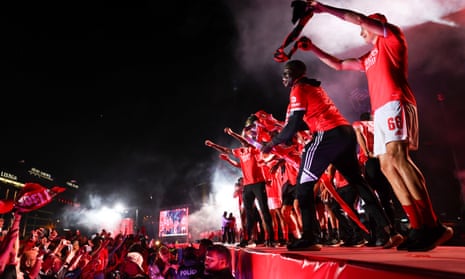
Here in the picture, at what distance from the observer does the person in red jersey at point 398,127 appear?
2.31 metres

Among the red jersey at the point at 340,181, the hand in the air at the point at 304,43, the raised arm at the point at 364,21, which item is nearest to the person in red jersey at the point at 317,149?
the hand in the air at the point at 304,43

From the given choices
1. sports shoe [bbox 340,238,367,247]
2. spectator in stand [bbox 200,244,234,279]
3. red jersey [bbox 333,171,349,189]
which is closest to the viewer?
spectator in stand [bbox 200,244,234,279]

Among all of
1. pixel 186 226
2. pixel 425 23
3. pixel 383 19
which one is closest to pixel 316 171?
pixel 383 19

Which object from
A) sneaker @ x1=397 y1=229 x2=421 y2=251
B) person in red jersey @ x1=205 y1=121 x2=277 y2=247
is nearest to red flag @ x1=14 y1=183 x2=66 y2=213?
sneaker @ x1=397 y1=229 x2=421 y2=251

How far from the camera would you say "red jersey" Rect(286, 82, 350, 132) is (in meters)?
3.35

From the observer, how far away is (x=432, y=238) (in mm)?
2262

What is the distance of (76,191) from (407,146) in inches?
2449

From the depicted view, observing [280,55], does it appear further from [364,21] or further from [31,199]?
[31,199]

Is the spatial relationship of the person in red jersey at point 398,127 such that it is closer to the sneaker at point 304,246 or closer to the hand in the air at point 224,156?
the sneaker at point 304,246

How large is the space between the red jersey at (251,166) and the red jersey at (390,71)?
347cm

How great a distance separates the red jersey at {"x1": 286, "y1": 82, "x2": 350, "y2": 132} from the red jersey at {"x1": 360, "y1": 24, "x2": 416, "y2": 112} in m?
0.58

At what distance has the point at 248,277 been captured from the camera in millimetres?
4145

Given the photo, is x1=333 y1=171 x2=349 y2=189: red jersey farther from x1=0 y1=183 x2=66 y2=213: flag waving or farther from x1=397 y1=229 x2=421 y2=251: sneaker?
x1=0 y1=183 x2=66 y2=213: flag waving

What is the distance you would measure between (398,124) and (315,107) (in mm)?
1080
